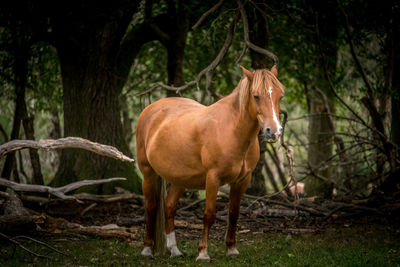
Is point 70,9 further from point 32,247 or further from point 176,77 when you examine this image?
point 32,247

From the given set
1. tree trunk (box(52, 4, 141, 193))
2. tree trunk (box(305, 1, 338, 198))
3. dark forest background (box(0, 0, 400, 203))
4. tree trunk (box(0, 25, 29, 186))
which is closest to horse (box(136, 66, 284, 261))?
dark forest background (box(0, 0, 400, 203))

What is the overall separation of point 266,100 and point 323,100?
370 inches

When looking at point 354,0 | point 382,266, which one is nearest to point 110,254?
point 382,266

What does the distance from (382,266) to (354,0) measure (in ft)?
22.5

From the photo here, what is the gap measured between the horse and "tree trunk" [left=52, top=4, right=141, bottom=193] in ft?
13.4

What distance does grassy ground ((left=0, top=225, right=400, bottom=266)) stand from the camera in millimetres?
5941

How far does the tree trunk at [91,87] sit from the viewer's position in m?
10.7

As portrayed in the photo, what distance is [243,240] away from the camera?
790 cm

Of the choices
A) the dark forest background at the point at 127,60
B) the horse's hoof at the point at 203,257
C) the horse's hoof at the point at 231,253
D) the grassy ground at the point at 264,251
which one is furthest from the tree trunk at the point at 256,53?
the horse's hoof at the point at 203,257

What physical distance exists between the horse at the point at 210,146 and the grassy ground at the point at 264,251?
0.38m

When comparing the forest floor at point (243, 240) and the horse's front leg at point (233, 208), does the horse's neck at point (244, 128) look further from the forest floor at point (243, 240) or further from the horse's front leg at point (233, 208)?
the forest floor at point (243, 240)

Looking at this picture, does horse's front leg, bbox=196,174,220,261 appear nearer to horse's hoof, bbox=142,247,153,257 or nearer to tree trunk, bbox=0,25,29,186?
horse's hoof, bbox=142,247,153,257

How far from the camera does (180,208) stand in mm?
10312

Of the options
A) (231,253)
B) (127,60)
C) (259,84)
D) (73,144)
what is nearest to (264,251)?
(231,253)
